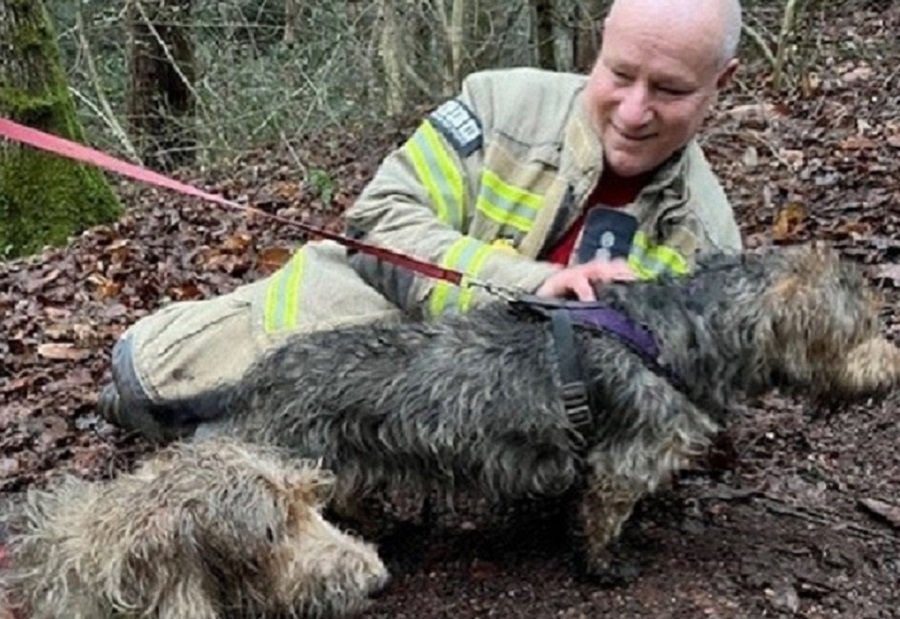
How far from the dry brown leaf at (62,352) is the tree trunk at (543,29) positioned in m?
8.25

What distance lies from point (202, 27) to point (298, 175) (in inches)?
169

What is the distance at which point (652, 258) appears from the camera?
478cm

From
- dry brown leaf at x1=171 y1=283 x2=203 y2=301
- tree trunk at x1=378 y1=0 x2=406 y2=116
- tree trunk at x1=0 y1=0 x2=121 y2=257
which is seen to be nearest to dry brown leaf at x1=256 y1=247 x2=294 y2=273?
dry brown leaf at x1=171 y1=283 x2=203 y2=301

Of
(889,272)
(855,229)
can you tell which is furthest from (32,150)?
(889,272)

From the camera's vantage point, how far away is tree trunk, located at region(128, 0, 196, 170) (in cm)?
1670

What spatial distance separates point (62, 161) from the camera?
1071 cm

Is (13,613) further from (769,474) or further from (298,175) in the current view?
(298,175)

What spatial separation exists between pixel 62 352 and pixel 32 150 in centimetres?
386

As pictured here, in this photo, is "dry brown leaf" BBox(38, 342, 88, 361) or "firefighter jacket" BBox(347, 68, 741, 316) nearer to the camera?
"firefighter jacket" BBox(347, 68, 741, 316)

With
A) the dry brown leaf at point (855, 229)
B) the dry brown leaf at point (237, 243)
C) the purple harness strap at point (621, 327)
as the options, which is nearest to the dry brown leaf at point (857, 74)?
the dry brown leaf at point (855, 229)

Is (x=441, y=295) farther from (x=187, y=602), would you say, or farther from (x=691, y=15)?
(x=187, y=602)

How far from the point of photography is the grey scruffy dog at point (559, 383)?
4258mm

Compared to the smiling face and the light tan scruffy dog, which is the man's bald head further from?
the light tan scruffy dog

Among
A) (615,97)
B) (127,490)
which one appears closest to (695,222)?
(615,97)
